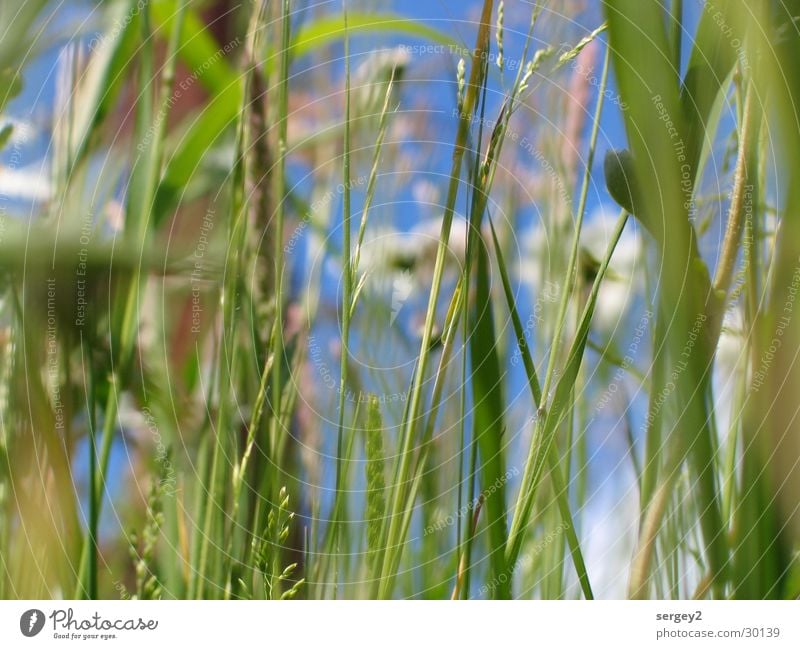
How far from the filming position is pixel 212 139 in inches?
25.0

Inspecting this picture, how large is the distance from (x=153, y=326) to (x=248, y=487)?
0.50ft

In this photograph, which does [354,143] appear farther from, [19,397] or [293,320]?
[19,397]

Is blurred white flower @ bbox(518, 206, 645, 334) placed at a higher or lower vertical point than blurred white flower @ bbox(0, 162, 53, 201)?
lower
